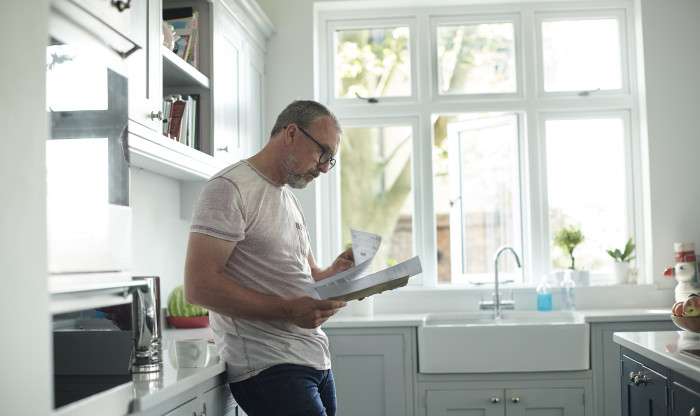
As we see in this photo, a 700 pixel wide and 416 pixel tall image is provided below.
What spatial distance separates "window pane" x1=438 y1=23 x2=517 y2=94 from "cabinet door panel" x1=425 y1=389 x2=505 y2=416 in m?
1.78

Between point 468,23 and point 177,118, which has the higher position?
point 468,23

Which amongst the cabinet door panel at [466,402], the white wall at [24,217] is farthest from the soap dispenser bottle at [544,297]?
the white wall at [24,217]

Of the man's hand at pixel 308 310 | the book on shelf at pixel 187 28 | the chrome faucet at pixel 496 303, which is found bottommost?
the chrome faucet at pixel 496 303

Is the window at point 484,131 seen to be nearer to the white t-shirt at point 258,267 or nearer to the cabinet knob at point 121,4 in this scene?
the white t-shirt at point 258,267

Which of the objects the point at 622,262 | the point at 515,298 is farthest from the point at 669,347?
the point at 622,262

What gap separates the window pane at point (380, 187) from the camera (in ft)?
13.6

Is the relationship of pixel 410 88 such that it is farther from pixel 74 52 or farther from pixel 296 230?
pixel 74 52

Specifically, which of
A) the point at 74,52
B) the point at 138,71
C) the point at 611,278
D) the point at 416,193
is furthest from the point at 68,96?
the point at 611,278

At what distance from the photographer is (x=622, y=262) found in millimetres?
3969

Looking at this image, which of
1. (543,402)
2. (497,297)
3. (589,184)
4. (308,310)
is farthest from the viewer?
(589,184)

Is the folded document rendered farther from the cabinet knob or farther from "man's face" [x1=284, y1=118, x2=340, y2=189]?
the cabinet knob

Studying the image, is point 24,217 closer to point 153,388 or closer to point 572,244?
point 153,388

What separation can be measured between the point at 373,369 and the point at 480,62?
1942mm

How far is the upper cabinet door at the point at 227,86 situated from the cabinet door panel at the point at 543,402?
1.74 meters
